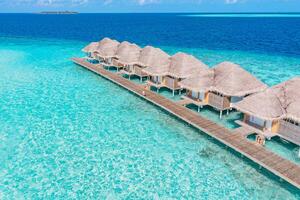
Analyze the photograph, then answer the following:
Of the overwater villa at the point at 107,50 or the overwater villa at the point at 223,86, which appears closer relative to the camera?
the overwater villa at the point at 223,86

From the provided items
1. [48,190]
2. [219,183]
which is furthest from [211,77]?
[48,190]

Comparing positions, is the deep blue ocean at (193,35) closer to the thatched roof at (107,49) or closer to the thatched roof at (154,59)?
the thatched roof at (107,49)

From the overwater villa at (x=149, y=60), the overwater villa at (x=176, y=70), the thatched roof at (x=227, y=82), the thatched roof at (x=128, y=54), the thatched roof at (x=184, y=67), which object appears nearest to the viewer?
the thatched roof at (x=227, y=82)

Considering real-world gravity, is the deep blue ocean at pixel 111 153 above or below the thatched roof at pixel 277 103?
below

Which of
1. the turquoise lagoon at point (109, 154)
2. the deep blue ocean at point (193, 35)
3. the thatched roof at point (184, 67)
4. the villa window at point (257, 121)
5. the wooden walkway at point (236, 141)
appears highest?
the thatched roof at point (184, 67)

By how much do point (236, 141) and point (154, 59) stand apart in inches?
488

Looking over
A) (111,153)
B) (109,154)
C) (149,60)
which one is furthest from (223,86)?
(149,60)

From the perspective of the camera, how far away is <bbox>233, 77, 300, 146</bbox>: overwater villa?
40.9ft

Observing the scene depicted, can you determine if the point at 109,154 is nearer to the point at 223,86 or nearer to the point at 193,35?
the point at 223,86

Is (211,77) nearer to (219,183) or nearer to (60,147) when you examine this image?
(219,183)

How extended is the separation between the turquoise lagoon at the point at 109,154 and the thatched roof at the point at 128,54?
4.00 metres

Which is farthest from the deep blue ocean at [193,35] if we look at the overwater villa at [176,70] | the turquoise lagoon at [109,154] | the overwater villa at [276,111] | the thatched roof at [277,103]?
the turquoise lagoon at [109,154]

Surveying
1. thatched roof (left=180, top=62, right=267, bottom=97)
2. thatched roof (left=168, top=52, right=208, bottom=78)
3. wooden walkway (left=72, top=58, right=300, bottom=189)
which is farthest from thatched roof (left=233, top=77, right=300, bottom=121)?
thatched roof (left=168, top=52, right=208, bottom=78)

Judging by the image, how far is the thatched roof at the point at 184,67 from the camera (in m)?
19.2
